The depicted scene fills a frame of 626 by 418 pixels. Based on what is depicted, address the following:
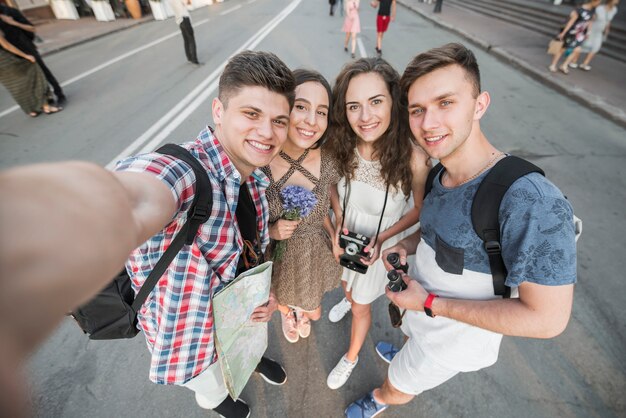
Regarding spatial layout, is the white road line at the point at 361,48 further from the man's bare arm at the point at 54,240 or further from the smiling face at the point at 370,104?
the man's bare arm at the point at 54,240

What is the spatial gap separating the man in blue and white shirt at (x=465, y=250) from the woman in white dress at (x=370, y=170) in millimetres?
332

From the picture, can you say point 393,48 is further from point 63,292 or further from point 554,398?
point 63,292

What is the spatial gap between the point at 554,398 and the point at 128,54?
13014mm

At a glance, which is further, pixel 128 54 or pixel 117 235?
pixel 128 54

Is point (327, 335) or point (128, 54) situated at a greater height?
point (128, 54)

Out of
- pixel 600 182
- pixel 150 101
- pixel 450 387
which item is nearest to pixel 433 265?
pixel 450 387

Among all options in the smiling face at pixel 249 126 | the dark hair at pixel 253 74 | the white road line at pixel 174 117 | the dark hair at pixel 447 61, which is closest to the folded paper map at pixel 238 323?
the smiling face at pixel 249 126

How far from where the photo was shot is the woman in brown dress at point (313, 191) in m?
1.82

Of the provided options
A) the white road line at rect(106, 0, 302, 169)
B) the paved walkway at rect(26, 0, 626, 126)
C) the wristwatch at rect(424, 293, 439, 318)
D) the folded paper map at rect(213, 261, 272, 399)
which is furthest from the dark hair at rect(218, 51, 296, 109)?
the paved walkway at rect(26, 0, 626, 126)

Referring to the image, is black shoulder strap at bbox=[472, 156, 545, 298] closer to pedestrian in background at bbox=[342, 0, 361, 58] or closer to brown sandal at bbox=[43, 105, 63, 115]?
brown sandal at bbox=[43, 105, 63, 115]

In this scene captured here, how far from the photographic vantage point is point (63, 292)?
448mm

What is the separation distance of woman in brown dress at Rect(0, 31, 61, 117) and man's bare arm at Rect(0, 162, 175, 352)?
7.74 metres

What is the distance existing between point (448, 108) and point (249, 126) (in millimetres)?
1006

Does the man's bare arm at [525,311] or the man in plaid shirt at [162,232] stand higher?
the man in plaid shirt at [162,232]
